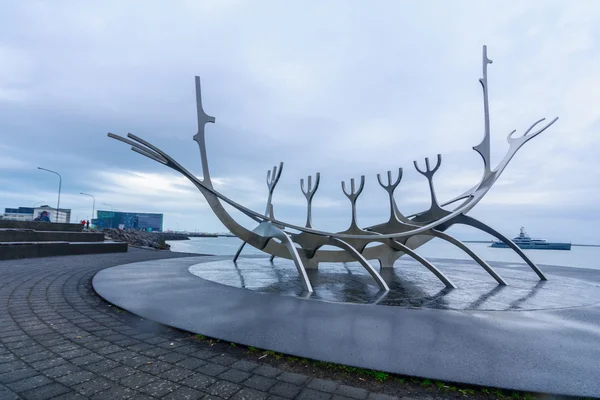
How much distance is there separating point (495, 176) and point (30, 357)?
14.3 metres

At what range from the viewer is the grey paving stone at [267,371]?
3.36m

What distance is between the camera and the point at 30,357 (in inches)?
143

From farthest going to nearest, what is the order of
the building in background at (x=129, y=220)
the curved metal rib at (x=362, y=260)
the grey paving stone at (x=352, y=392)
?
the building in background at (x=129, y=220) < the curved metal rib at (x=362, y=260) < the grey paving stone at (x=352, y=392)

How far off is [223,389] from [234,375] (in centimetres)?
32

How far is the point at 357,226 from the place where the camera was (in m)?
12.1

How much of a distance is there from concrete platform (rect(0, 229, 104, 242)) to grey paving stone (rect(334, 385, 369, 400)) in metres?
17.8

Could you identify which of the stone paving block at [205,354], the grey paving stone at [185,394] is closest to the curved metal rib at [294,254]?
the stone paving block at [205,354]

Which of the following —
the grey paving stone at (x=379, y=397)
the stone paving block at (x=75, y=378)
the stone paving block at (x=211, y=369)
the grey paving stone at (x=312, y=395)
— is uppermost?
the stone paving block at (x=75, y=378)

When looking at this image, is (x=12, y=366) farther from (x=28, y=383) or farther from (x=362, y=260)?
(x=362, y=260)

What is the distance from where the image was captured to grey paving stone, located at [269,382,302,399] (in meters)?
2.96

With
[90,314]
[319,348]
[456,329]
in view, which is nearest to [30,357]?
[90,314]

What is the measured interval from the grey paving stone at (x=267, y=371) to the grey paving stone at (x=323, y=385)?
0.41 metres

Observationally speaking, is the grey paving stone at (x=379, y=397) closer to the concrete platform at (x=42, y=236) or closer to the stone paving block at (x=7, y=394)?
the stone paving block at (x=7, y=394)

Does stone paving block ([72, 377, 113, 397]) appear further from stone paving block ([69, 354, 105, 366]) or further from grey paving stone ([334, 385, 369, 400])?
grey paving stone ([334, 385, 369, 400])
